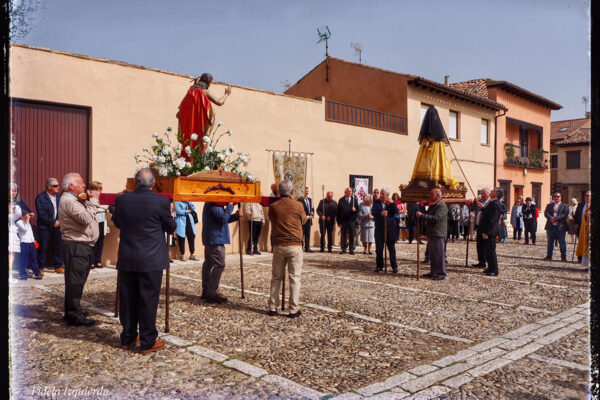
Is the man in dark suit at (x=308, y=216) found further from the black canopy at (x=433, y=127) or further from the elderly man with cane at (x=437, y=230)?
the elderly man with cane at (x=437, y=230)

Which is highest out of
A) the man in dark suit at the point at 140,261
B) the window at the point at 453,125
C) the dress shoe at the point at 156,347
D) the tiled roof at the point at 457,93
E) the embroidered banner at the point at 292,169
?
the tiled roof at the point at 457,93

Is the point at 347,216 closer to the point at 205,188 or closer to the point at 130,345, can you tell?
the point at 205,188

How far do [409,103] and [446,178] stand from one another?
932cm

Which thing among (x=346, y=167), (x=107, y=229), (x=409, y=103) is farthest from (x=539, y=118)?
(x=107, y=229)

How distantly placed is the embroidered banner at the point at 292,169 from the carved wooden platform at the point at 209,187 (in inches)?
284

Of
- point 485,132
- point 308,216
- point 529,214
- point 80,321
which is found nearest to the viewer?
point 80,321

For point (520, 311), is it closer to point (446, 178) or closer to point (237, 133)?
point (446, 178)

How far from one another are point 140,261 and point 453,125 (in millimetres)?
19590

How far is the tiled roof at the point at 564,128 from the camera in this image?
3486 centimetres

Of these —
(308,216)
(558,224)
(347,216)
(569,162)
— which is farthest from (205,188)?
(569,162)

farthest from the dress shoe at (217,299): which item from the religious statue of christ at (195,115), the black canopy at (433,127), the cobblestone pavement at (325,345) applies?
the black canopy at (433,127)

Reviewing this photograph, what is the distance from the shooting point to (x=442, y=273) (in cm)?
930

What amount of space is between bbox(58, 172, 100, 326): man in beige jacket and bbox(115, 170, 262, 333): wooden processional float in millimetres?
499

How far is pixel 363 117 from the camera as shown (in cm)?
1717
